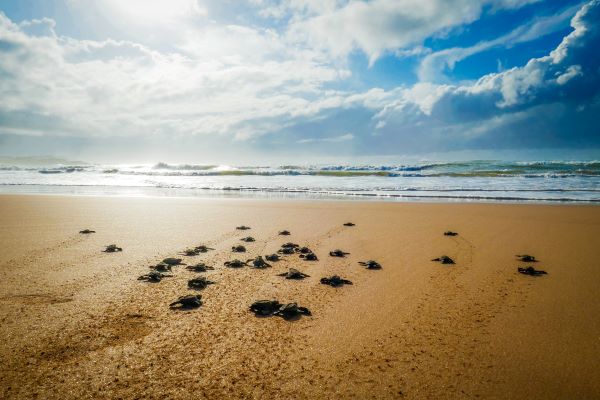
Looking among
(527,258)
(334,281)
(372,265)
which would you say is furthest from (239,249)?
(527,258)

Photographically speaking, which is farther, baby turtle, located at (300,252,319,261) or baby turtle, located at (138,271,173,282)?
baby turtle, located at (300,252,319,261)

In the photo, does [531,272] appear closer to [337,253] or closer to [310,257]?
[337,253]

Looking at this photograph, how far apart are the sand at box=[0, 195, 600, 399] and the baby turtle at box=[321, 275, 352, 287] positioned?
6.6 inches

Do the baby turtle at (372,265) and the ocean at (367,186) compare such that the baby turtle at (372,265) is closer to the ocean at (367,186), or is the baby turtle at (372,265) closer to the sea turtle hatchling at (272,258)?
the sea turtle hatchling at (272,258)

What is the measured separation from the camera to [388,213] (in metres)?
16.0

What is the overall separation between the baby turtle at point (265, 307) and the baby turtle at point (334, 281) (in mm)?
1531

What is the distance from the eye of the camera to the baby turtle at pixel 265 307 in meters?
5.34

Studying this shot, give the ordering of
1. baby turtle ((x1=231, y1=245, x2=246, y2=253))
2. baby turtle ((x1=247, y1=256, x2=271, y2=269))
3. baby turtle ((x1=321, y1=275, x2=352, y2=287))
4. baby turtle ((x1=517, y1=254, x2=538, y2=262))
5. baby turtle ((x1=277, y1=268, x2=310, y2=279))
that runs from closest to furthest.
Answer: baby turtle ((x1=321, y1=275, x2=352, y2=287))
baby turtle ((x1=277, y1=268, x2=310, y2=279))
baby turtle ((x1=247, y1=256, x2=271, y2=269))
baby turtle ((x1=517, y1=254, x2=538, y2=262))
baby turtle ((x1=231, y1=245, x2=246, y2=253))

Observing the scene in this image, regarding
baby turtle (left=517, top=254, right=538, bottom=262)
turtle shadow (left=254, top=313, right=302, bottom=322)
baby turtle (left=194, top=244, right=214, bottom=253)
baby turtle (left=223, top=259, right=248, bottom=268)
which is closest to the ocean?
baby turtle (left=517, top=254, right=538, bottom=262)

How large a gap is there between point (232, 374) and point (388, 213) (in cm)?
1322

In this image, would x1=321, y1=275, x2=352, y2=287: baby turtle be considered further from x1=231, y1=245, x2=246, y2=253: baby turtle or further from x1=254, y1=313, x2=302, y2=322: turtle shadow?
x1=231, y1=245, x2=246, y2=253: baby turtle

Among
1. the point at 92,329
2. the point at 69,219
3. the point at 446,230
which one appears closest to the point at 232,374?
the point at 92,329

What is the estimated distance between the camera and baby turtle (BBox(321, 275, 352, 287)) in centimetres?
667

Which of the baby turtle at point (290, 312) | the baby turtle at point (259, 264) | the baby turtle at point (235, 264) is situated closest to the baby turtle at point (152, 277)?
the baby turtle at point (235, 264)
